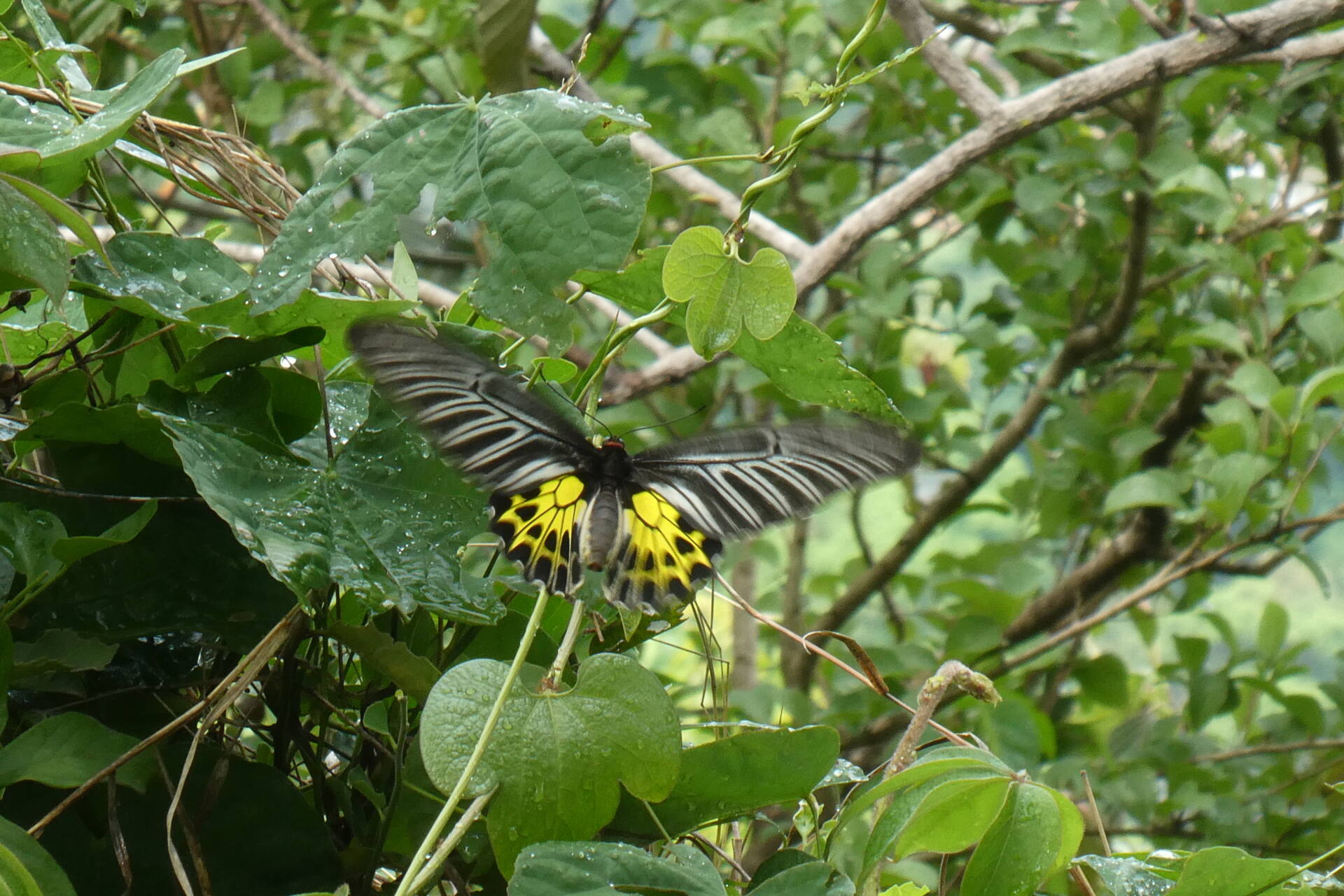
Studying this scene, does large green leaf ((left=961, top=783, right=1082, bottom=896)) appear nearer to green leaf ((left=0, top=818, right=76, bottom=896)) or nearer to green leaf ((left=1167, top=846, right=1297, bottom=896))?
green leaf ((left=1167, top=846, right=1297, bottom=896))

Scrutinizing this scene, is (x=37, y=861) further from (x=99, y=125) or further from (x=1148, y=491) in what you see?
(x=1148, y=491)

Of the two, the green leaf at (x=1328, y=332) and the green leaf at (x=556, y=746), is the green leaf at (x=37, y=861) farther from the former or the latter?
the green leaf at (x=1328, y=332)

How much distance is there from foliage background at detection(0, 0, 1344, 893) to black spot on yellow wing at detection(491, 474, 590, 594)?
24 millimetres

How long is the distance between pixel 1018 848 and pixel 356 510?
0.31 metres

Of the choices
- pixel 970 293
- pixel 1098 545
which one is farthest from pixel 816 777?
pixel 970 293

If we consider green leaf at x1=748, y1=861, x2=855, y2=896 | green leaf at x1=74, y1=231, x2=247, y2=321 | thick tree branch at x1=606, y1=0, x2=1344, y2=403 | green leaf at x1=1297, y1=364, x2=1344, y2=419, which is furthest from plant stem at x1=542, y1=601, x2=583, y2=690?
green leaf at x1=1297, y1=364, x2=1344, y2=419

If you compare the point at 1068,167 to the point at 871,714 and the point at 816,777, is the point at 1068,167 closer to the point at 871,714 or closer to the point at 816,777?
the point at 871,714

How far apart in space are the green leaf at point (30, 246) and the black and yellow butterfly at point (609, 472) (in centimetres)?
12

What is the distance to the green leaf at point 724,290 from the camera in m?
0.49

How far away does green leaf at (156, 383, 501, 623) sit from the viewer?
0.46 metres

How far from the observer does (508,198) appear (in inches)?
20.5

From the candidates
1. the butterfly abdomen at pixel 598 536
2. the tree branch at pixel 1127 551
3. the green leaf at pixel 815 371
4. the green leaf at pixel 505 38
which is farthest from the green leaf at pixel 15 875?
the tree branch at pixel 1127 551

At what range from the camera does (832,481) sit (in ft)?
1.98

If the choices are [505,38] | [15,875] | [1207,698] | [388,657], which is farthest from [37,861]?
[1207,698]
